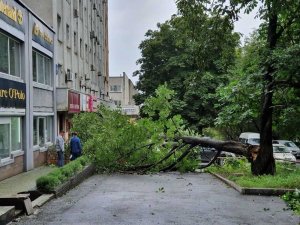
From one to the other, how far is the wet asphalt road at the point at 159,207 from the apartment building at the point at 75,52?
11810mm

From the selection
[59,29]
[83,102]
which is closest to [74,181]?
[83,102]

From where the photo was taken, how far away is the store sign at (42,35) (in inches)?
873

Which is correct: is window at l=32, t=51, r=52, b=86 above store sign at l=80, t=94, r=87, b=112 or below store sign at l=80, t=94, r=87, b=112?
above

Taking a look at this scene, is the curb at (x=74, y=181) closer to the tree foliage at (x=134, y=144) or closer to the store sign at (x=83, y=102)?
the tree foliage at (x=134, y=144)

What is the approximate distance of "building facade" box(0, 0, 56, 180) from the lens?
1758 centimetres

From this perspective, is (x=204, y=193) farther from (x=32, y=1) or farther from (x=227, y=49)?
(x=32, y=1)

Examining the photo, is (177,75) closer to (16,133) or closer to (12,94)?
(16,133)

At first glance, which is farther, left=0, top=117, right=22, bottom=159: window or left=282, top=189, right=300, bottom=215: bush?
left=0, top=117, right=22, bottom=159: window

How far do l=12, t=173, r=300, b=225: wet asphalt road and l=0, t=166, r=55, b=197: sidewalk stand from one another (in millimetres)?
1430

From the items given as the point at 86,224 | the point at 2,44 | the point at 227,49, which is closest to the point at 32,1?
the point at 2,44

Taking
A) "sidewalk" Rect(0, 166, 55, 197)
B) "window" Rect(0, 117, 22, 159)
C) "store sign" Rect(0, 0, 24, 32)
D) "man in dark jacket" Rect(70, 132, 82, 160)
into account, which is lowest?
"sidewalk" Rect(0, 166, 55, 197)

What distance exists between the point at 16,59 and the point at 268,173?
1055 centimetres

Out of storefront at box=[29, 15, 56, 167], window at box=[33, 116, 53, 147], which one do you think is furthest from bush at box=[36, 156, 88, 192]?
window at box=[33, 116, 53, 147]

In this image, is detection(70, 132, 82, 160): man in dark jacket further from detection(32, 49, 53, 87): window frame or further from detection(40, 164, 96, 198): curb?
detection(32, 49, 53, 87): window frame
